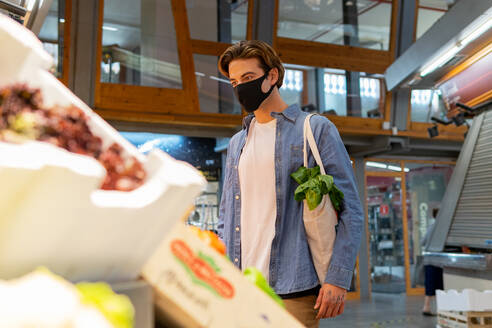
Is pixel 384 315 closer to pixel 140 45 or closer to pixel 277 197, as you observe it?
pixel 140 45

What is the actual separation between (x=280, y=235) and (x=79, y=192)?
133cm

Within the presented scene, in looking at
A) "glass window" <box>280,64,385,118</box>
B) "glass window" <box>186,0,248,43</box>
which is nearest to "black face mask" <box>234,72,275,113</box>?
"glass window" <box>186,0,248,43</box>

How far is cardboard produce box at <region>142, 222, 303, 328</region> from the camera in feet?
2.22

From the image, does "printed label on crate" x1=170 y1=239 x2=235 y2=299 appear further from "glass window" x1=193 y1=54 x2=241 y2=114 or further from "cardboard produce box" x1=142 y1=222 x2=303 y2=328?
"glass window" x1=193 y1=54 x2=241 y2=114

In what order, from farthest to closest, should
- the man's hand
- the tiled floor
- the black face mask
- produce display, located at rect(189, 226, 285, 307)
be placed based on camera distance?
the tiled floor
the black face mask
the man's hand
produce display, located at rect(189, 226, 285, 307)

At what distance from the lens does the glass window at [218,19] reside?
7.68 metres

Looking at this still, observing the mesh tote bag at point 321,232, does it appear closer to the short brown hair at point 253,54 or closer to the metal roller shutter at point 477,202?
the short brown hair at point 253,54

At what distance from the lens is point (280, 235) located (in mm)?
1776

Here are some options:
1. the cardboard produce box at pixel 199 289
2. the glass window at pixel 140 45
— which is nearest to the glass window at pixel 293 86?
the glass window at pixel 140 45

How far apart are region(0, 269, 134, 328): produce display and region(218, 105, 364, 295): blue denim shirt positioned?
1239 mm

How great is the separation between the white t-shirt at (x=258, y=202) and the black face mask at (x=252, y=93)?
0.11 metres

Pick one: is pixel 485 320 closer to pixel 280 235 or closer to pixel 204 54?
pixel 280 235

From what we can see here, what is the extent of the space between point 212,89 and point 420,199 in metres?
5.46

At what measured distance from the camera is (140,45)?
290 inches
